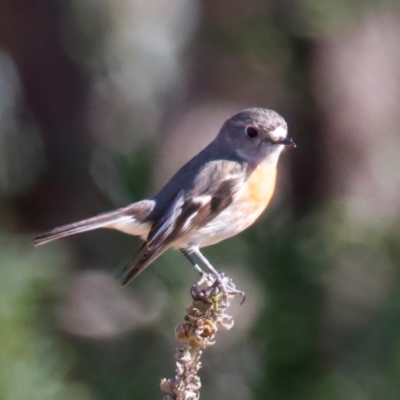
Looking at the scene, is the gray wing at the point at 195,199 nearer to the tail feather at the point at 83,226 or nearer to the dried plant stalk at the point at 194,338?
the tail feather at the point at 83,226

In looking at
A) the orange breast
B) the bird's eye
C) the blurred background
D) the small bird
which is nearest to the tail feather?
the small bird

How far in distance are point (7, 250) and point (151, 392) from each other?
794 mm

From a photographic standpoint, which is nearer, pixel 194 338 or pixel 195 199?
pixel 194 338

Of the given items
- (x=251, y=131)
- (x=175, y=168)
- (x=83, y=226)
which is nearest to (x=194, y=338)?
(x=83, y=226)

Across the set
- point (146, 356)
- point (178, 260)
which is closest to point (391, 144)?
→ point (178, 260)

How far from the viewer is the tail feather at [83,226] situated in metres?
2.60

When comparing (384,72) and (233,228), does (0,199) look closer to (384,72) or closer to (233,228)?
(233,228)

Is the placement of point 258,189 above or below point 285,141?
below

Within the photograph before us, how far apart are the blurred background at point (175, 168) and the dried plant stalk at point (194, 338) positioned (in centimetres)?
106

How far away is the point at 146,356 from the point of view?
3.22 meters

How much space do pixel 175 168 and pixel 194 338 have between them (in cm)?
269

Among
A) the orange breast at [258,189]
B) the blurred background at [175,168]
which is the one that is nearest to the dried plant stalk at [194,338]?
the orange breast at [258,189]

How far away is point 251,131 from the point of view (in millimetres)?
2971

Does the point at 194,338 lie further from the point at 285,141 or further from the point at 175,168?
the point at 175,168
